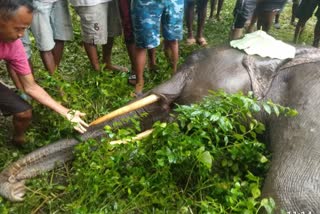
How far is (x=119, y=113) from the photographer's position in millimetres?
3068

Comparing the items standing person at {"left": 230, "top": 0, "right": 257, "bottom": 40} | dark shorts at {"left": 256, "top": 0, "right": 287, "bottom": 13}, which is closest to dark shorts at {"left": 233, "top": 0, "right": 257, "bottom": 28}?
standing person at {"left": 230, "top": 0, "right": 257, "bottom": 40}

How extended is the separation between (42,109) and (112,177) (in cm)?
141

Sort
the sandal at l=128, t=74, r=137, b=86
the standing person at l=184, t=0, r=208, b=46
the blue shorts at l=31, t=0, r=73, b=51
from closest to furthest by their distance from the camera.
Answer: the blue shorts at l=31, t=0, r=73, b=51 < the sandal at l=128, t=74, r=137, b=86 < the standing person at l=184, t=0, r=208, b=46

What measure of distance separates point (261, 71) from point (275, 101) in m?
0.26

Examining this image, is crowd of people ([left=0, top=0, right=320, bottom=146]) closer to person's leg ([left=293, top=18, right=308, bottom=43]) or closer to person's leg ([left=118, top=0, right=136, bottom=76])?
person's leg ([left=118, top=0, right=136, bottom=76])

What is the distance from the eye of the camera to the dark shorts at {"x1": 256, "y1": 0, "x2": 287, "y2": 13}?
5.09 metres

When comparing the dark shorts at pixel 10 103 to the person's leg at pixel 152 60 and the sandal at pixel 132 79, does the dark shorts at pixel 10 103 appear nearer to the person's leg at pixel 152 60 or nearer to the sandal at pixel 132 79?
the sandal at pixel 132 79

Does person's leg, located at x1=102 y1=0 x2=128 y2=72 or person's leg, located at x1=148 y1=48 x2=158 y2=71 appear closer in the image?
person's leg, located at x1=102 y1=0 x2=128 y2=72

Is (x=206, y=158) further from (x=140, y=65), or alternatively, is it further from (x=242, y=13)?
(x=242, y=13)

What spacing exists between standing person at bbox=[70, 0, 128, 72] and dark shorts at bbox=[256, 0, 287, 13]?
5.94 feet

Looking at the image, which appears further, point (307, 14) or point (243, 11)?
point (307, 14)

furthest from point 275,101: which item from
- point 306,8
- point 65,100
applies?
point 306,8

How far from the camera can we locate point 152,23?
3955mm

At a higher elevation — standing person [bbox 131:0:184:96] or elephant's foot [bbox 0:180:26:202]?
standing person [bbox 131:0:184:96]
